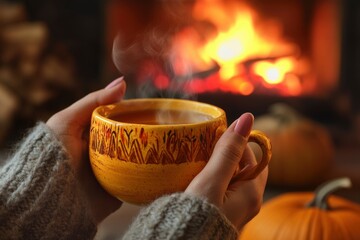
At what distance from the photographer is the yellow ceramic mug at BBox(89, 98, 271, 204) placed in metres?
0.68

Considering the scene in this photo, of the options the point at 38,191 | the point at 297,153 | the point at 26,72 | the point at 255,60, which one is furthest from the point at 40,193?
the point at 255,60

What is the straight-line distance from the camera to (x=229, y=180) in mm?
710

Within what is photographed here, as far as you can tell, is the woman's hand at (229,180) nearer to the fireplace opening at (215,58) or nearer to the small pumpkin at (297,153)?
the small pumpkin at (297,153)

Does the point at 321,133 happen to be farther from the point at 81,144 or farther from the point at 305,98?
the point at 81,144

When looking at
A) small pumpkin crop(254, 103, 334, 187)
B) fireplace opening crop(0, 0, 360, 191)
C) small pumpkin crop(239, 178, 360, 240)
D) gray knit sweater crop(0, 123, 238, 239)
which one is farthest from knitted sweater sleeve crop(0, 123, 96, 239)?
fireplace opening crop(0, 0, 360, 191)

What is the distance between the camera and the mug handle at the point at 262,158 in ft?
2.33

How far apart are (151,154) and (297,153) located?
114 cm

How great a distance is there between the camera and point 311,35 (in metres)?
2.19

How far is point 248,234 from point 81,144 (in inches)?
19.1

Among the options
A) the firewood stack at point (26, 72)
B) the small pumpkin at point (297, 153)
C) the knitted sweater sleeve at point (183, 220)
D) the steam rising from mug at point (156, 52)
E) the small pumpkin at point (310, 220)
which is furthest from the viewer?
the steam rising from mug at point (156, 52)

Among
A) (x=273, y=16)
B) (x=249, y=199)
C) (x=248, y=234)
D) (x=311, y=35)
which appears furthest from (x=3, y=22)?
(x=249, y=199)

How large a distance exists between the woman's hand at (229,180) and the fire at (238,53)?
1.37 m

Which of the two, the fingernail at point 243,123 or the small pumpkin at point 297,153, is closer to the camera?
the fingernail at point 243,123

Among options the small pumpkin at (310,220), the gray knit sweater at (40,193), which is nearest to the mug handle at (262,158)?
the gray knit sweater at (40,193)
